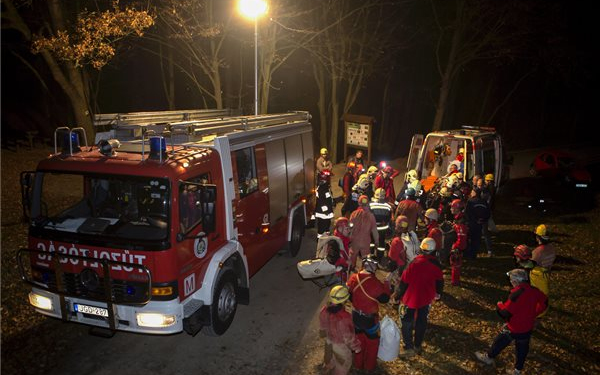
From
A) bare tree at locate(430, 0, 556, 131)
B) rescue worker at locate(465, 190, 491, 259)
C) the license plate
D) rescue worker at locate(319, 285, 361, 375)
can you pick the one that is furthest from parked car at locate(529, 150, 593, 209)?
the license plate

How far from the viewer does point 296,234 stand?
967cm

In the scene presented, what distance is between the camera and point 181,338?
A: 21.2ft

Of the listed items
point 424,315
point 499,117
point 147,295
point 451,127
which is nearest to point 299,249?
point 424,315

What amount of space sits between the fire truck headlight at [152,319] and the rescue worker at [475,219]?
6616mm

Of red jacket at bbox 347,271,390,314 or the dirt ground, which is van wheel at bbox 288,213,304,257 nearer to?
the dirt ground

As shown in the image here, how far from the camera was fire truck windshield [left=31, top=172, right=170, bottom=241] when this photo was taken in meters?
5.40

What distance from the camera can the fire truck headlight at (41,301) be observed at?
5.71 metres

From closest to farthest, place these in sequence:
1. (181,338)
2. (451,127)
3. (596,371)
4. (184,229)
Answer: (184,229), (596,371), (181,338), (451,127)

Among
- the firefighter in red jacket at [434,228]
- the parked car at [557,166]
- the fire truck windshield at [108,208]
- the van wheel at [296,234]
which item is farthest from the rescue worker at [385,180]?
the parked car at [557,166]

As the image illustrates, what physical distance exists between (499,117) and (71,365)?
35197 millimetres

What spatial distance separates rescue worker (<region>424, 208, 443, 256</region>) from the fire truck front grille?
4.85m

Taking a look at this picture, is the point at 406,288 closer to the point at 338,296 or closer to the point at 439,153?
the point at 338,296

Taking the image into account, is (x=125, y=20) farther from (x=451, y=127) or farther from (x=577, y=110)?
(x=577, y=110)

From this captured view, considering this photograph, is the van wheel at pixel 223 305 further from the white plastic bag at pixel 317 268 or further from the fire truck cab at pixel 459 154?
the fire truck cab at pixel 459 154
